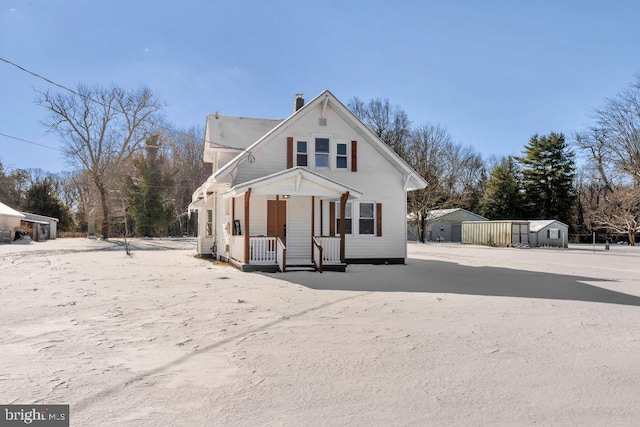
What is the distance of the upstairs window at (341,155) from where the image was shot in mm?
17172

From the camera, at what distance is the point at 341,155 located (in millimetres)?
17188

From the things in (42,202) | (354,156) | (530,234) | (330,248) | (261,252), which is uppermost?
(354,156)

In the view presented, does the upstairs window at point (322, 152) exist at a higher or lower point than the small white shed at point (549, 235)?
higher

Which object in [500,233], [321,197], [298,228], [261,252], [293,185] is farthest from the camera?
[500,233]

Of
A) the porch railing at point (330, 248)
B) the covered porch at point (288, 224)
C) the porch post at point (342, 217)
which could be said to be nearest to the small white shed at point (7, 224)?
the covered porch at point (288, 224)

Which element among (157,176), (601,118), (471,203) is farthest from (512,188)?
(157,176)

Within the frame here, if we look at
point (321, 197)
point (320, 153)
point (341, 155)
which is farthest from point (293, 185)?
point (341, 155)

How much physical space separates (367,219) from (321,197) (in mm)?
2927

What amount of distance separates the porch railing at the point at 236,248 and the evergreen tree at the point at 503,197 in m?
40.3

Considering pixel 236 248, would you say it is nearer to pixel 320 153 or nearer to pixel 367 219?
pixel 320 153

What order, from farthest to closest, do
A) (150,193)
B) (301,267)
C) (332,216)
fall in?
1. (150,193)
2. (332,216)
3. (301,267)

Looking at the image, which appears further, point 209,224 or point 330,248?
point 209,224

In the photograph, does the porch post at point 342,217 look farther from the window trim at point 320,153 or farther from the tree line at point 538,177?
the tree line at point 538,177

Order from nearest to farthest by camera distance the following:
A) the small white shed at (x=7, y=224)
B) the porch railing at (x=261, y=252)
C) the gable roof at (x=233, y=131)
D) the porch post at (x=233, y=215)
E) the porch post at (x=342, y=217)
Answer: the porch railing at (x=261, y=252)
the porch post at (x=342, y=217)
the porch post at (x=233, y=215)
the gable roof at (x=233, y=131)
the small white shed at (x=7, y=224)
